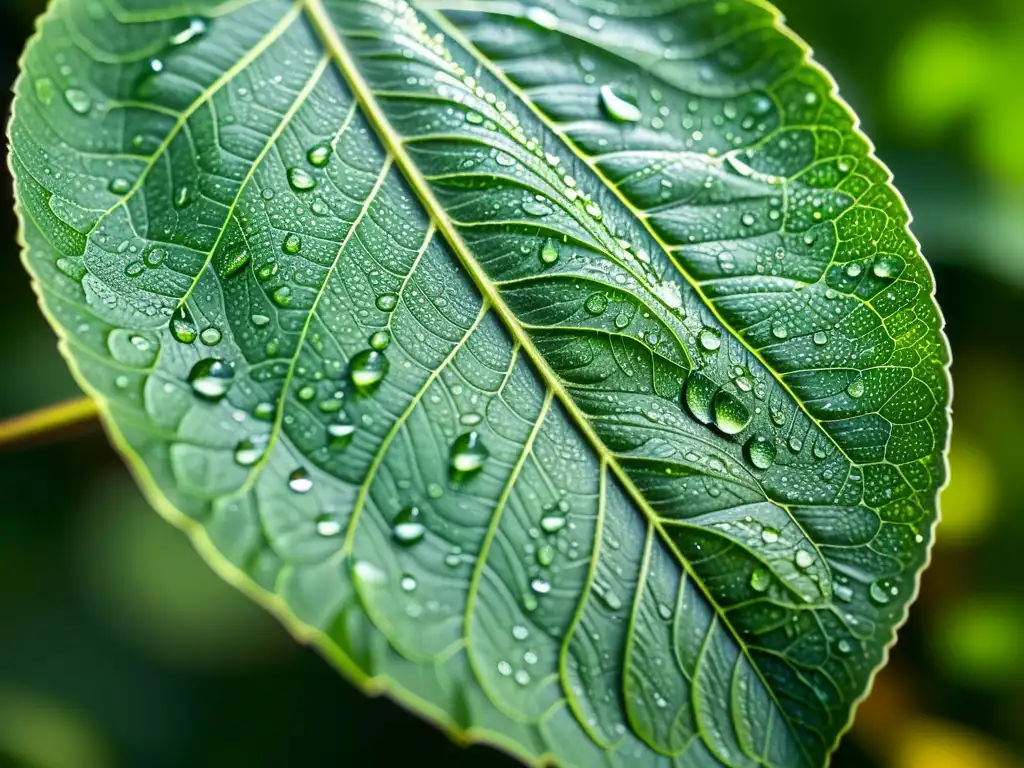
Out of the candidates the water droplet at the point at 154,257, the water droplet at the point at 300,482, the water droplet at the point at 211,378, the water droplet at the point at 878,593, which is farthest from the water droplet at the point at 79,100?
the water droplet at the point at 878,593

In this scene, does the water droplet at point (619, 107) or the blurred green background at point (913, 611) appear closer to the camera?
the water droplet at point (619, 107)

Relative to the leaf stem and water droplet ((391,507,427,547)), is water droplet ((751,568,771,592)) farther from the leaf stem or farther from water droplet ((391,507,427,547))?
the leaf stem

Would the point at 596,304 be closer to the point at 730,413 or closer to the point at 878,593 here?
the point at 730,413

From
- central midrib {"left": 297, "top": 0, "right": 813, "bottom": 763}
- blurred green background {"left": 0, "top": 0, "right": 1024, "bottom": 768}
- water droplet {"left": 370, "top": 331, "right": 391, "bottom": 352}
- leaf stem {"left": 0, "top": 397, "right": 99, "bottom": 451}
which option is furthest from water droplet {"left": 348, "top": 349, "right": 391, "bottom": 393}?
blurred green background {"left": 0, "top": 0, "right": 1024, "bottom": 768}

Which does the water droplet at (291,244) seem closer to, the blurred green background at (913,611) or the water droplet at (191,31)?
the water droplet at (191,31)

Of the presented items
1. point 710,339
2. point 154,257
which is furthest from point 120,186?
point 710,339

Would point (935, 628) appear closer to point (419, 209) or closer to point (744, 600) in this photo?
point (744, 600)
